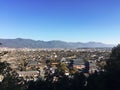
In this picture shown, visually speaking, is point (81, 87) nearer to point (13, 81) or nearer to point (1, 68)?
point (13, 81)

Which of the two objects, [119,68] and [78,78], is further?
[78,78]

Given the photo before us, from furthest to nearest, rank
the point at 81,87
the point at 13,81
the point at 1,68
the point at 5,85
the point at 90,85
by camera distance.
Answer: the point at 81,87 < the point at 90,85 < the point at 13,81 < the point at 5,85 < the point at 1,68

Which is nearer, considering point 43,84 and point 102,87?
point 102,87

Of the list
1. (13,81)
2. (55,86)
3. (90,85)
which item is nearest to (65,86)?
(55,86)

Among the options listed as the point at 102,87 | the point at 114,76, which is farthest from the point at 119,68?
the point at 102,87

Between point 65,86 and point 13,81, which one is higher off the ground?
point 13,81

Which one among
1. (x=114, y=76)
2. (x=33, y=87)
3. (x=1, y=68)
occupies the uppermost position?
(x=1, y=68)

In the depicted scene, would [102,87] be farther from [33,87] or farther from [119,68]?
[33,87]

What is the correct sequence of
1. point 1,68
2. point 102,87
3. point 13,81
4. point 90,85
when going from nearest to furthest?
point 1,68, point 13,81, point 102,87, point 90,85

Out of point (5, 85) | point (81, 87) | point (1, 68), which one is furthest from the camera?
point (81, 87)
